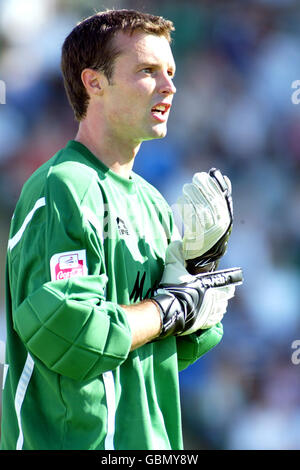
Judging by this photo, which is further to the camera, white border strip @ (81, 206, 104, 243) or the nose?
the nose

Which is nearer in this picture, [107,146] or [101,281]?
[101,281]

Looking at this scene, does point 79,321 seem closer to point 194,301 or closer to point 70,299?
point 70,299

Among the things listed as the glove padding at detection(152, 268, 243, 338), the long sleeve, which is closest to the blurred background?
the glove padding at detection(152, 268, 243, 338)

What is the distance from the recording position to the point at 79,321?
1483 mm

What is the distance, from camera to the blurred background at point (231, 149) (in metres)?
3.85

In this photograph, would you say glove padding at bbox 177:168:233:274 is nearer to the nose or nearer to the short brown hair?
the nose

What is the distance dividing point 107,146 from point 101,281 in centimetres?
40

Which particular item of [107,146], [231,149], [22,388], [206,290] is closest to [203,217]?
[206,290]

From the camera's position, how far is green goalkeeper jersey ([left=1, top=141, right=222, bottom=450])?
1501mm

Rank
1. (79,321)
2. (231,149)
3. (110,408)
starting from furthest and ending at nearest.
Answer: (231,149), (110,408), (79,321)

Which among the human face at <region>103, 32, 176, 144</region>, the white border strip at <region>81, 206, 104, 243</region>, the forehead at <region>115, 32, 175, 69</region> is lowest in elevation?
the white border strip at <region>81, 206, 104, 243</region>

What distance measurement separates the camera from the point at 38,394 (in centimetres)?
162

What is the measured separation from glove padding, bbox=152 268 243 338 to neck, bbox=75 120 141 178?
1.06 ft
